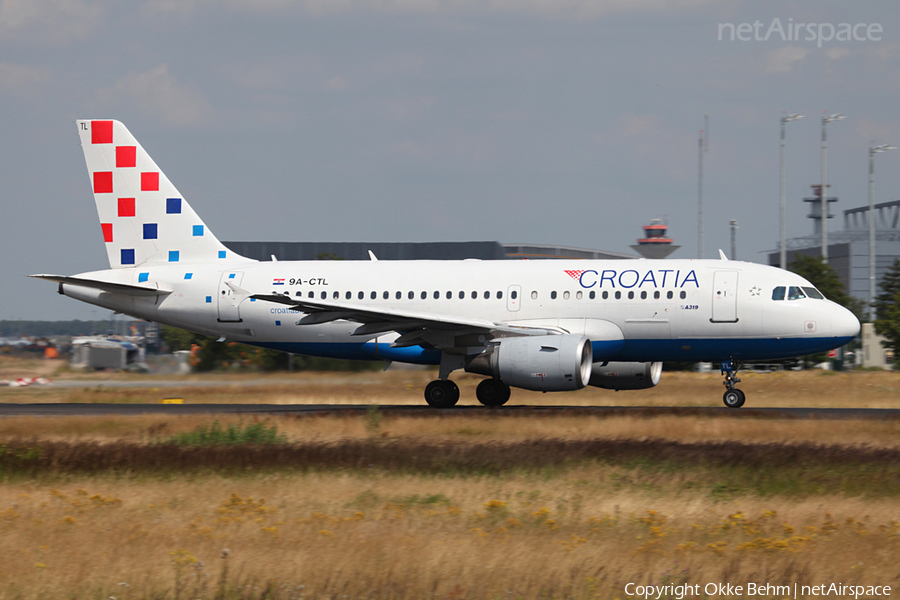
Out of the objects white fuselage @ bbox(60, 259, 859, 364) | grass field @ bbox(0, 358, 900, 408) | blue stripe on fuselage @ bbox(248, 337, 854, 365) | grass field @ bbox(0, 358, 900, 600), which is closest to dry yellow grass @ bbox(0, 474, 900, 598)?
grass field @ bbox(0, 358, 900, 600)

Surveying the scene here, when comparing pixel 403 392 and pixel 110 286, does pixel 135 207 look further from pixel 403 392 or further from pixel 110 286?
pixel 403 392

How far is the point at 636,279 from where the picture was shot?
74.1ft

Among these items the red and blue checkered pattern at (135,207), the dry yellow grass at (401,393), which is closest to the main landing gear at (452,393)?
the dry yellow grass at (401,393)

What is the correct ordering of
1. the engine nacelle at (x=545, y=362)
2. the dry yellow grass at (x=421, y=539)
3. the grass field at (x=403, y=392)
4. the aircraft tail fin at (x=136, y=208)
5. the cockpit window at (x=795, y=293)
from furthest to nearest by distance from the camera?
the aircraft tail fin at (x=136, y=208)
the grass field at (x=403, y=392)
the cockpit window at (x=795, y=293)
the engine nacelle at (x=545, y=362)
the dry yellow grass at (x=421, y=539)

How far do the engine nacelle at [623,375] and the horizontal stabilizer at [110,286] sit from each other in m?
11.4

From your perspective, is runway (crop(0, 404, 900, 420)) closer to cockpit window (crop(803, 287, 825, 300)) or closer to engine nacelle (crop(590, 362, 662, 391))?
engine nacelle (crop(590, 362, 662, 391))

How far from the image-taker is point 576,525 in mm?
9477

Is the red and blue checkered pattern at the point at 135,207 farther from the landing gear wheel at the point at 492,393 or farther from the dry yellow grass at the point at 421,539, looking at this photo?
the dry yellow grass at the point at 421,539

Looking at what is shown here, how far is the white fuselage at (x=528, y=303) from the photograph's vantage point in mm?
22125

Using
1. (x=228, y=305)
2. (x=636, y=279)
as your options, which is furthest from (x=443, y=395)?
(x=228, y=305)

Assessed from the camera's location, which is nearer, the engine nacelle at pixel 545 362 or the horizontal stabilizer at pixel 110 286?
the engine nacelle at pixel 545 362

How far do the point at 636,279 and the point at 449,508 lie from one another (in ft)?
43.4

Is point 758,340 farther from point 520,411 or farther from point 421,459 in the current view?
point 421,459

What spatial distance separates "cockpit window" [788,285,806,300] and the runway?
8.53ft
